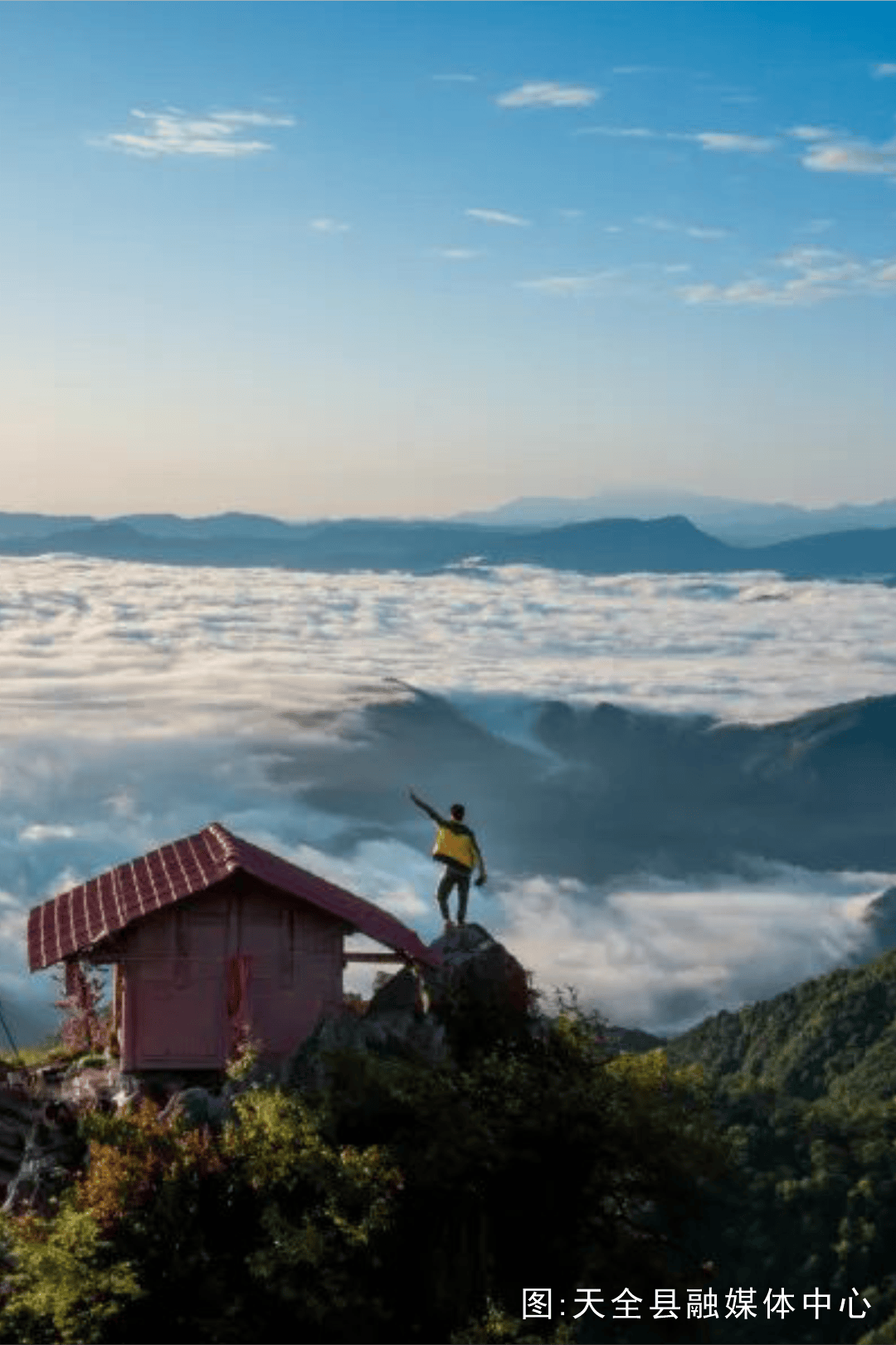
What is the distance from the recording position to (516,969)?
97.7 feet

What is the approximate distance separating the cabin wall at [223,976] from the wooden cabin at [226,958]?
0.01 metres

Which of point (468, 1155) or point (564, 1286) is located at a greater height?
point (468, 1155)

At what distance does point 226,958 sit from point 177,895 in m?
1.34

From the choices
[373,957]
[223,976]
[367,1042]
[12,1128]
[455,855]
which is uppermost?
[455,855]

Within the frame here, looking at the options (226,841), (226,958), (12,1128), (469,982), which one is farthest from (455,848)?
(12,1128)

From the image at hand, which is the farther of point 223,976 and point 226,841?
point 226,841

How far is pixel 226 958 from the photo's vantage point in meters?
30.2

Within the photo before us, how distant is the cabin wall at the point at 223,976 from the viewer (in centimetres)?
2992

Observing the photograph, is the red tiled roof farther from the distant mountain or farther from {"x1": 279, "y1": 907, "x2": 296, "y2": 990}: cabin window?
the distant mountain

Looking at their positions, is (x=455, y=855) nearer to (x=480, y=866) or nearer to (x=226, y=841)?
(x=480, y=866)

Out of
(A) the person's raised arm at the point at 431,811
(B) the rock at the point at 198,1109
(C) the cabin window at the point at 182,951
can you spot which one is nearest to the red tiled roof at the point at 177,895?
(C) the cabin window at the point at 182,951

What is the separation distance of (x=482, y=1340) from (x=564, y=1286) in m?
3.01

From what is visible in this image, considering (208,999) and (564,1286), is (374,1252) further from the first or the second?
(208,999)

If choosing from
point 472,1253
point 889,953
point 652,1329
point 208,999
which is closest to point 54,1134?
point 208,999
